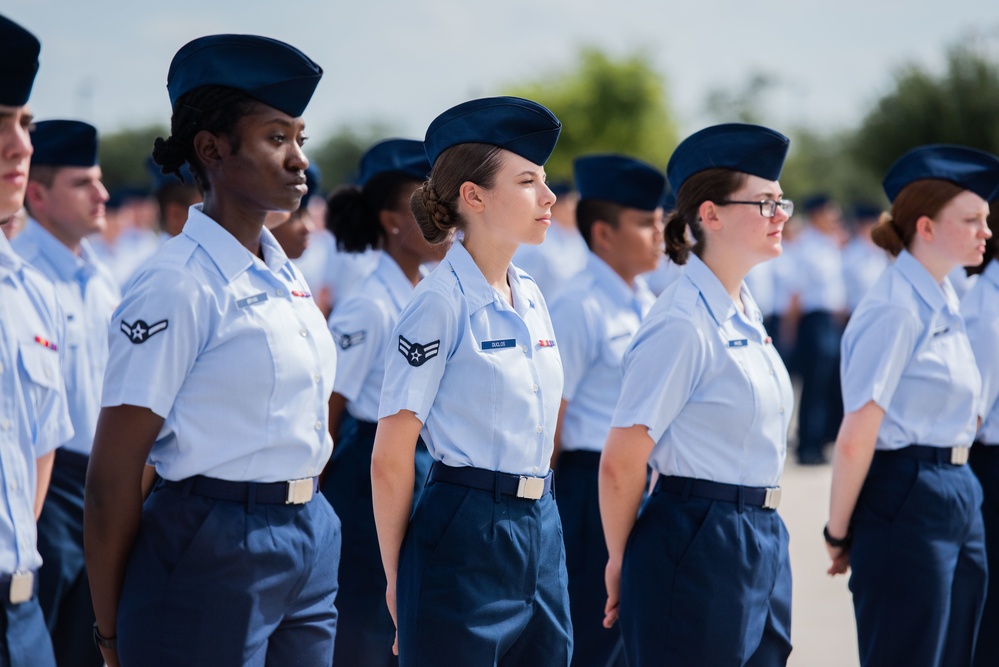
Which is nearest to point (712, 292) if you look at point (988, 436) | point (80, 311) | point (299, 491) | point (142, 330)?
point (299, 491)

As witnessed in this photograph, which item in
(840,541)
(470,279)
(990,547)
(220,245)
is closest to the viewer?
(220,245)

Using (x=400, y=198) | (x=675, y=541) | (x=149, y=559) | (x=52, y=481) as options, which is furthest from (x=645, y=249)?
(x=149, y=559)

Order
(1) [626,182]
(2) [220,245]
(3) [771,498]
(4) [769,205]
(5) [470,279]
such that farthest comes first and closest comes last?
(1) [626,182], (4) [769,205], (3) [771,498], (5) [470,279], (2) [220,245]

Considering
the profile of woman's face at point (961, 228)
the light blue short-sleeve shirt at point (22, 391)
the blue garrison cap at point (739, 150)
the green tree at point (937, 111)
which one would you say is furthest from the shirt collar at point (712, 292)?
the green tree at point (937, 111)

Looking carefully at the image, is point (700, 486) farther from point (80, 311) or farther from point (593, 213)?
point (80, 311)

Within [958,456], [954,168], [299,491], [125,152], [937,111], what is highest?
[937,111]

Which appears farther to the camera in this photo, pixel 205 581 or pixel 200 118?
pixel 200 118

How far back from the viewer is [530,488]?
2.79 m

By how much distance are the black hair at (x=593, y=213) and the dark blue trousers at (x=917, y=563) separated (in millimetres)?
1600

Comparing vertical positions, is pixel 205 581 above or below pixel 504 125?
below

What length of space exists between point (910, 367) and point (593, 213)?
5.35ft

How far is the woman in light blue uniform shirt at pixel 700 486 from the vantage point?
3.17 metres

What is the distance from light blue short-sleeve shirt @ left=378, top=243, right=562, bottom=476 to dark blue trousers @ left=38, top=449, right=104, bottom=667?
5.91 feet

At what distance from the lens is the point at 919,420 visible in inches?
156
